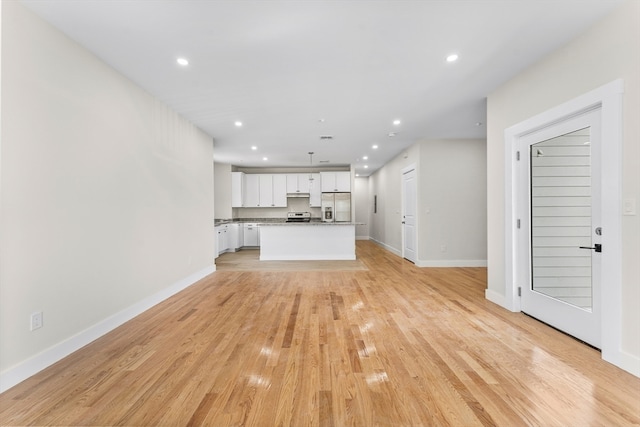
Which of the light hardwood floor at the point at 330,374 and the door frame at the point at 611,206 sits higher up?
the door frame at the point at 611,206

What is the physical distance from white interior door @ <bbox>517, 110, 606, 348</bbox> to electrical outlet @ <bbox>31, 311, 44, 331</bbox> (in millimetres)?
4405

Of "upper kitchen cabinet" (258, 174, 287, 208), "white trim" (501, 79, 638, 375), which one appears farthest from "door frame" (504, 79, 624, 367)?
"upper kitchen cabinet" (258, 174, 287, 208)

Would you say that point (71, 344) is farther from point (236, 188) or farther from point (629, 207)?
point (236, 188)

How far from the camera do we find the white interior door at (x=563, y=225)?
234 centimetres

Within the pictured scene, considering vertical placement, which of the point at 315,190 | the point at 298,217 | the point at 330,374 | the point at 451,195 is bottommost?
the point at 330,374

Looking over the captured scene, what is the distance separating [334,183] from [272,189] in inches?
80.2

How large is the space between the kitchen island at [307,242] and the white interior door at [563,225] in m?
3.97

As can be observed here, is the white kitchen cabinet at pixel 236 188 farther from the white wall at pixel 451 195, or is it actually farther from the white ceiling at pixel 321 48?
the white wall at pixel 451 195

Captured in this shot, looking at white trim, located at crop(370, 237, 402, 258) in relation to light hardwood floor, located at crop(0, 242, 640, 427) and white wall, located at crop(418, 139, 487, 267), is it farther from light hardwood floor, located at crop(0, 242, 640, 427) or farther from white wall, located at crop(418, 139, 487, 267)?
light hardwood floor, located at crop(0, 242, 640, 427)

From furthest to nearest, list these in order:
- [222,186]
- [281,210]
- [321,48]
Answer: [281,210] → [222,186] → [321,48]

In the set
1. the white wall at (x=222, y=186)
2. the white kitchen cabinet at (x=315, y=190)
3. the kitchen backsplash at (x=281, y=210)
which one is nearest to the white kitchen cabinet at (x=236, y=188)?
the white wall at (x=222, y=186)

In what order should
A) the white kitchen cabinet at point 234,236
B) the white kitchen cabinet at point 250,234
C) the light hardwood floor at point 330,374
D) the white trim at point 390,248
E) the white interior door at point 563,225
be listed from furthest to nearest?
1. the white kitchen cabinet at point 250,234
2. the white kitchen cabinet at point 234,236
3. the white trim at point 390,248
4. the white interior door at point 563,225
5. the light hardwood floor at point 330,374

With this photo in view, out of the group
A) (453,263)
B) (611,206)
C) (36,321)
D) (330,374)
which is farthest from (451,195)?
(36,321)

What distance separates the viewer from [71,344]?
2332 mm
